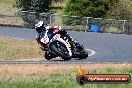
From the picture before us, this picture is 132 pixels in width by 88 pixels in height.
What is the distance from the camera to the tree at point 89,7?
61500mm

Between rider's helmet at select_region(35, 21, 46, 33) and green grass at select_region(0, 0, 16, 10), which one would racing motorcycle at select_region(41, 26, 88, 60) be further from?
green grass at select_region(0, 0, 16, 10)

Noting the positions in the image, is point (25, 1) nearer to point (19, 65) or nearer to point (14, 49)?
point (14, 49)

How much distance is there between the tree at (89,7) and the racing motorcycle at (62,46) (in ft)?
173

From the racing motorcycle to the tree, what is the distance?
52.7 m

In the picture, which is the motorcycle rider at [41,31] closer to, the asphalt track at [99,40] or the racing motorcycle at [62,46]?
the racing motorcycle at [62,46]

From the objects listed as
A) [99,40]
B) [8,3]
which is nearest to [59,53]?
[99,40]

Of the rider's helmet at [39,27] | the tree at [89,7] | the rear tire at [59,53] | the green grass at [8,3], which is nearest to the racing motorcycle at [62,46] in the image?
the rear tire at [59,53]

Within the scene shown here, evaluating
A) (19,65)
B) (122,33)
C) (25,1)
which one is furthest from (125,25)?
(19,65)

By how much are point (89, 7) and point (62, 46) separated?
53003 millimetres

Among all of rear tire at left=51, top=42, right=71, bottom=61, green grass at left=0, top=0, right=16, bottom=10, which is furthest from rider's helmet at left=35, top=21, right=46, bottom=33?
green grass at left=0, top=0, right=16, bottom=10

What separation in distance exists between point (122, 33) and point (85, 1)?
6919mm

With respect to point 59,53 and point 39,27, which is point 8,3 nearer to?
point 39,27

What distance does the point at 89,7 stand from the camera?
201 ft

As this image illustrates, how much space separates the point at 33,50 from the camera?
109ft
